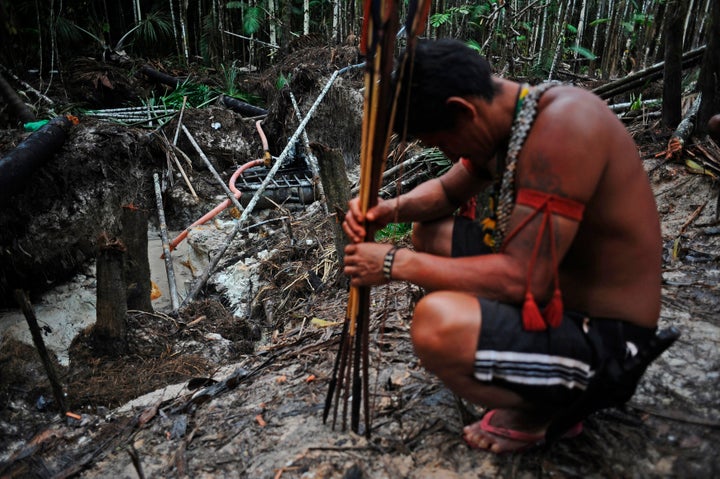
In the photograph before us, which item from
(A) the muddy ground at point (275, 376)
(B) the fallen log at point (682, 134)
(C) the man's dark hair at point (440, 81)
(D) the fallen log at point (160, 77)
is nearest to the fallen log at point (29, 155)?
(A) the muddy ground at point (275, 376)

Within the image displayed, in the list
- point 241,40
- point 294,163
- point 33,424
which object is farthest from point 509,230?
point 241,40

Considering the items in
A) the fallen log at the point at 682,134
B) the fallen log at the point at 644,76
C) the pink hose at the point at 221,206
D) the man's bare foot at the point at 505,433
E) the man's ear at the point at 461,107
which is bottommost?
the pink hose at the point at 221,206

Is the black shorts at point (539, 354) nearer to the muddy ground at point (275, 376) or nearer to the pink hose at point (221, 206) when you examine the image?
the muddy ground at point (275, 376)

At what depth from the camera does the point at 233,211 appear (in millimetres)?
6742

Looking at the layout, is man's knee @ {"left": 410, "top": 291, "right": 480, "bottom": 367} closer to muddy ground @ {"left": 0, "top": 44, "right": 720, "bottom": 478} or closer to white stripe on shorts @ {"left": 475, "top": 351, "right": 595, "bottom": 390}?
white stripe on shorts @ {"left": 475, "top": 351, "right": 595, "bottom": 390}

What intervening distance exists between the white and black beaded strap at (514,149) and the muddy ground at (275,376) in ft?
2.36

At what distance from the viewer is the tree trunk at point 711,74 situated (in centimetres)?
370

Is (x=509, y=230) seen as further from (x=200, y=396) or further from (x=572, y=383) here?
(x=200, y=396)

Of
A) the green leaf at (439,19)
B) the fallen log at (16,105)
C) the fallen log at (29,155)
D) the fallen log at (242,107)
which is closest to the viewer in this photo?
the fallen log at (29,155)

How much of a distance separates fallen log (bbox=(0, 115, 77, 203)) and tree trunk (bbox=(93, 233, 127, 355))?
1978mm

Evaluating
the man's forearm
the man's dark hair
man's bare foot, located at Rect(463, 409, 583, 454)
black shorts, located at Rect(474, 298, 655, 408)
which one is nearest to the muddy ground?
man's bare foot, located at Rect(463, 409, 583, 454)

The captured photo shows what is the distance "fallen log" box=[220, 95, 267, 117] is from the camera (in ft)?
29.4

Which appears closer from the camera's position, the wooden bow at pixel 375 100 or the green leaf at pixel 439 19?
the wooden bow at pixel 375 100

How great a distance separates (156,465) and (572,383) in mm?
1626
